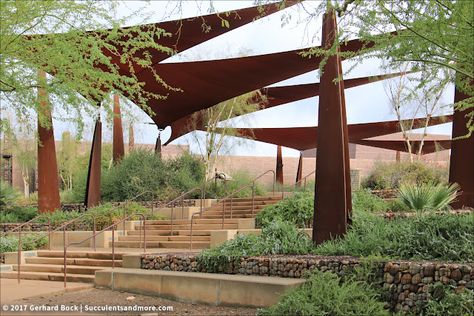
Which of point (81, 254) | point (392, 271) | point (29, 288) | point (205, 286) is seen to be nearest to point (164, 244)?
point (81, 254)

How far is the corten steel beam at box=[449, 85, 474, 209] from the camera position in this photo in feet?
46.8

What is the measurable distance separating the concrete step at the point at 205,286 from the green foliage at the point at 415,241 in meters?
1.35

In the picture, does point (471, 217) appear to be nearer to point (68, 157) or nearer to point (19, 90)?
point (19, 90)

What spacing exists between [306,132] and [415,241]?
1822 centimetres

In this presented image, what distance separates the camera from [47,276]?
39.1 ft

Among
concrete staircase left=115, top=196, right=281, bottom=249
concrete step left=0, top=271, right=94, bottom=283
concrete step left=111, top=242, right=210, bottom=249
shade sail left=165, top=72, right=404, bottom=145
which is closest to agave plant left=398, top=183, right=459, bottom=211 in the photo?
concrete staircase left=115, top=196, right=281, bottom=249

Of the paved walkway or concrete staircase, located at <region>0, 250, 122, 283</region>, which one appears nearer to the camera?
the paved walkway

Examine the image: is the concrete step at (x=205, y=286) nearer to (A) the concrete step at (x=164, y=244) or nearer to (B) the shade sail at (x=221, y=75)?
(A) the concrete step at (x=164, y=244)

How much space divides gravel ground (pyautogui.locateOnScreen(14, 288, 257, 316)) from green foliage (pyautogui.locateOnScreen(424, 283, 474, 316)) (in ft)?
7.43

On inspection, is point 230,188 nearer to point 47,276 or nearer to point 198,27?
point 198,27

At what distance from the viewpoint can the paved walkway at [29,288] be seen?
31.6 ft

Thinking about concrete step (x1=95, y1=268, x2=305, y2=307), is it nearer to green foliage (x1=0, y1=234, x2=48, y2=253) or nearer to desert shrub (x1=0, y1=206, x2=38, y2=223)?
green foliage (x1=0, y1=234, x2=48, y2=253)

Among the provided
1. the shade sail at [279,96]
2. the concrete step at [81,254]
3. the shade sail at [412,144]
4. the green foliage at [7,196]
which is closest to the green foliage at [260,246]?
the concrete step at [81,254]

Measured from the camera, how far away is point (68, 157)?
37.0 m
